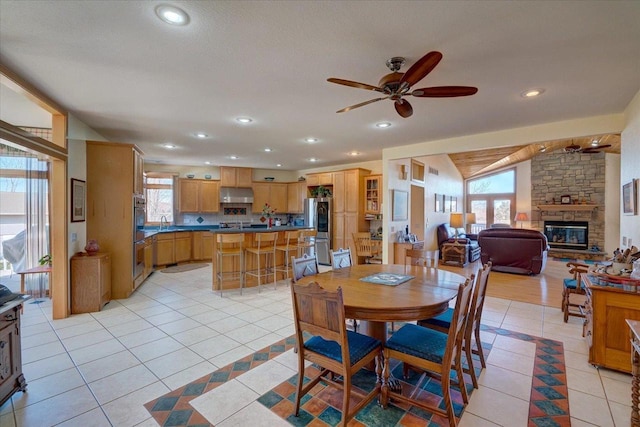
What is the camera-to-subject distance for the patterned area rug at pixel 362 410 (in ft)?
6.02

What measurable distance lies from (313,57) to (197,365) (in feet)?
9.20

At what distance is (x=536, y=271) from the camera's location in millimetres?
5852

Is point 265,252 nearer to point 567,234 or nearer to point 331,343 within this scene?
point 331,343

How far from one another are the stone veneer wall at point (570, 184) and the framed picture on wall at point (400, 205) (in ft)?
20.6

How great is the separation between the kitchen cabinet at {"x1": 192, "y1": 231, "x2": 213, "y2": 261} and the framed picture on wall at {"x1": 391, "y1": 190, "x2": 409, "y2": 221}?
183 inches

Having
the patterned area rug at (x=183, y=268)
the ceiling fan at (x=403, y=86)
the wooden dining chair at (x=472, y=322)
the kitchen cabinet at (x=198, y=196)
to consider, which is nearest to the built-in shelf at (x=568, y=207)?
the wooden dining chair at (x=472, y=322)

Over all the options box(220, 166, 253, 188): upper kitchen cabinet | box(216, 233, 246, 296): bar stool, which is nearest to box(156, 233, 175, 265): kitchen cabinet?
box(220, 166, 253, 188): upper kitchen cabinet

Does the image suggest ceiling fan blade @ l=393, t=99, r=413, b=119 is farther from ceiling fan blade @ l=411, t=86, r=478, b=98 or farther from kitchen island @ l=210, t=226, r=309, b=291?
kitchen island @ l=210, t=226, r=309, b=291

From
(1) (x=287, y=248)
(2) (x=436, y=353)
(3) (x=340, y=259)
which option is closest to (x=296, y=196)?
(1) (x=287, y=248)

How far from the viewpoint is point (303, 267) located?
2789mm

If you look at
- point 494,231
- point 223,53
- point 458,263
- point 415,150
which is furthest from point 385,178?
point 223,53

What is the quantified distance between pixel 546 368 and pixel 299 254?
3.98m

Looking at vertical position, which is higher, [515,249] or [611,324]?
[515,249]

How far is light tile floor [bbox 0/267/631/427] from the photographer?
1.90 m
